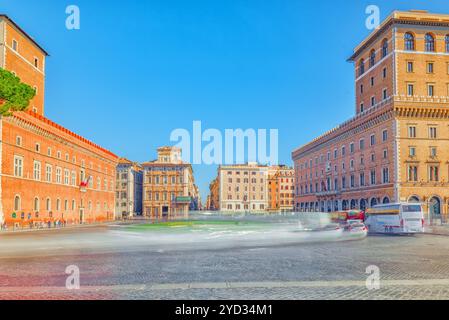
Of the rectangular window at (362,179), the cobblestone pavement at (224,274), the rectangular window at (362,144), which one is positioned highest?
the rectangular window at (362,144)

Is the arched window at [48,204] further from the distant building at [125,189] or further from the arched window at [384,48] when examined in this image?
the arched window at [384,48]

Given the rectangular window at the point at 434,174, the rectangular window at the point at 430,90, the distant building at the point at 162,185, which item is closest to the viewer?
the rectangular window at the point at 434,174

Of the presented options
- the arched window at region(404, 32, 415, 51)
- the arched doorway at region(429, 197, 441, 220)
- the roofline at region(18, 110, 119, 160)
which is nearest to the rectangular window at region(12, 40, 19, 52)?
the roofline at region(18, 110, 119, 160)

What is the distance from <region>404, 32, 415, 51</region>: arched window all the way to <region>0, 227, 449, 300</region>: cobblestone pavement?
1952 inches

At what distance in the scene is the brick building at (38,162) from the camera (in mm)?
44509

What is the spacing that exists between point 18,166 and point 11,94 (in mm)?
8765

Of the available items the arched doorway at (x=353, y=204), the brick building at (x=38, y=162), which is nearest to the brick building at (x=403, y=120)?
the arched doorway at (x=353, y=204)

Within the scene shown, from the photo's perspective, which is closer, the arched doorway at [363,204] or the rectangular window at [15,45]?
the rectangular window at [15,45]

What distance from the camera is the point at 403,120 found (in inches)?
2266

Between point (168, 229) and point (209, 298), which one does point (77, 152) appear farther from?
point (209, 298)

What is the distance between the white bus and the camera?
3503 cm

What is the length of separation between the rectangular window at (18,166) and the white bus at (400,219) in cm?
3731

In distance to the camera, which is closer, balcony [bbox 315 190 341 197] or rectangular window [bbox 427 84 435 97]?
rectangular window [bbox 427 84 435 97]

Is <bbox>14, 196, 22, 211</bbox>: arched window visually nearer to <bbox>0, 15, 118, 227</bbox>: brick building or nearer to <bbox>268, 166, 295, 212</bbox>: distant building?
<bbox>0, 15, 118, 227</bbox>: brick building
